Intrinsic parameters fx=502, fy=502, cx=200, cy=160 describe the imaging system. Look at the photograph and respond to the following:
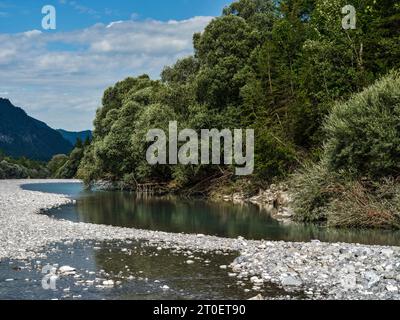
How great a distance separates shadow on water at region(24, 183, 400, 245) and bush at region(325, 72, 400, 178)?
3916 millimetres

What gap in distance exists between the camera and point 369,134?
2777 cm

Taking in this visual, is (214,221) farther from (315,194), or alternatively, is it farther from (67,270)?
(67,270)

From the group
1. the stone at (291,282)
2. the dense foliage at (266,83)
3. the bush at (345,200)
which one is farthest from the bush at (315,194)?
the stone at (291,282)

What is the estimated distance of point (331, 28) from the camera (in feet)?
136

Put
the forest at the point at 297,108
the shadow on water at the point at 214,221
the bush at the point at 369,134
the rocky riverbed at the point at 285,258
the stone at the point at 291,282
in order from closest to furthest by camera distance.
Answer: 1. the rocky riverbed at the point at 285,258
2. the stone at the point at 291,282
3. the shadow on water at the point at 214,221
4. the bush at the point at 369,134
5. the forest at the point at 297,108

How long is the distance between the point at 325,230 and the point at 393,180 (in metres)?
4.70

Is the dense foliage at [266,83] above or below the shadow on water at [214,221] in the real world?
above

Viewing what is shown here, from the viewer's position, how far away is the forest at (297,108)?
92.8 ft

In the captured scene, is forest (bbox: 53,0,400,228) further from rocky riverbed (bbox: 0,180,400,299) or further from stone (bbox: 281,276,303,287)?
stone (bbox: 281,276,303,287)

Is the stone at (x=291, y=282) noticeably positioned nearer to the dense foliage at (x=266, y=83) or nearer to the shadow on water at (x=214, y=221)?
the shadow on water at (x=214, y=221)

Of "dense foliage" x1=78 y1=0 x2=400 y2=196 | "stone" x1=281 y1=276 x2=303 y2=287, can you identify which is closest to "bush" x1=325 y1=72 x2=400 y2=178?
"dense foliage" x1=78 y1=0 x2=400 y2=196

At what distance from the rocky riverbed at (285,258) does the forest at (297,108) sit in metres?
9.55
